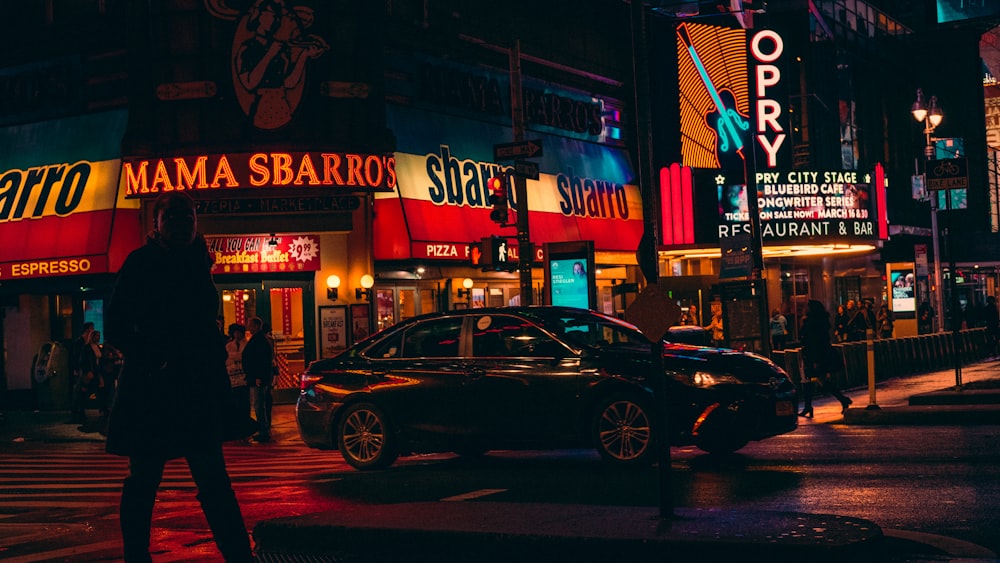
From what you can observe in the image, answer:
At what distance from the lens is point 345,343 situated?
88.8 feet

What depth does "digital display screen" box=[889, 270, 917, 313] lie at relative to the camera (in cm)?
4700

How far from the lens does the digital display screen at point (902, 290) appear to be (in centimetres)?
4700

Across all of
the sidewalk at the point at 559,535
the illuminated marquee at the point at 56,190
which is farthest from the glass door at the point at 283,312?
the sidewalk at the point at 559,535

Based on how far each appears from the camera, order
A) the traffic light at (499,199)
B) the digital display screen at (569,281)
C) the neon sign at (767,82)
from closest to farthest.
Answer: the digital display screen at (569,281) < the traffic light at (499,199) < the neon sign at (767,82)

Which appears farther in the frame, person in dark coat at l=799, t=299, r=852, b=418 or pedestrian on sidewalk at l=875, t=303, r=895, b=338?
pedestrian on sidewalk at l=875, t=303, r=895, b=338

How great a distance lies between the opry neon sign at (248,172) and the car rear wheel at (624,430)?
46.2 ft

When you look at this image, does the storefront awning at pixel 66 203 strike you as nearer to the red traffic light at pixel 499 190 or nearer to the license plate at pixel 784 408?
the red traffic light at pixel 499 190

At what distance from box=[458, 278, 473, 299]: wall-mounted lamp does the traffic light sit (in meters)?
5.98

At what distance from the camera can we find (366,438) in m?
14.1

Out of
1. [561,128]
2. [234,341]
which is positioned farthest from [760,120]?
Result: [234,341]

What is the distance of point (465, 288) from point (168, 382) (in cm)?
2375

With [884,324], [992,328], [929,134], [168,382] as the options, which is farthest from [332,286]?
[929,134]

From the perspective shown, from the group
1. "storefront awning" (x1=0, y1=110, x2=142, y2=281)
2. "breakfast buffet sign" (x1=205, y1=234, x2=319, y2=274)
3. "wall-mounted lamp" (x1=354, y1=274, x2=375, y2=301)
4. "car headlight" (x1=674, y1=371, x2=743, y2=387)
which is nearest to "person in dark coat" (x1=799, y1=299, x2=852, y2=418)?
"car headlight" (x1=674, y1=371, x2=743, y2=387)

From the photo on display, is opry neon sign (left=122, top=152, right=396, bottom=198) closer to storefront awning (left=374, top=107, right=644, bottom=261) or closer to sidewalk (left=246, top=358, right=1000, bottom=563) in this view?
storefront awning (left=374, top=107, right=644, bottom=261)
